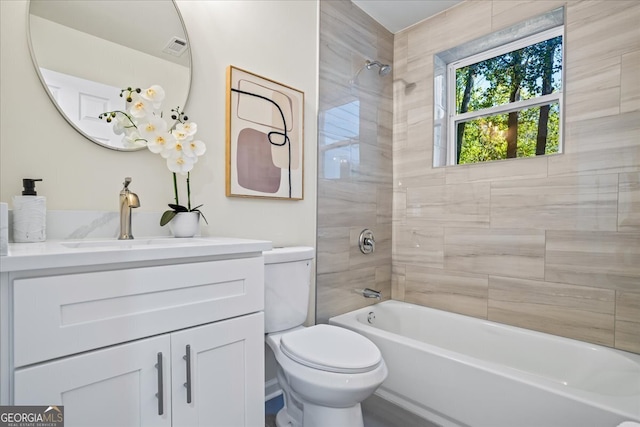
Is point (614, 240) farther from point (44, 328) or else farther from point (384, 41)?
point (44, 328)

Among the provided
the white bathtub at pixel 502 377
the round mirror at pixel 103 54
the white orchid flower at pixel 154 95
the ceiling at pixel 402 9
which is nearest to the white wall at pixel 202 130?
the round mirror at pixel 103 54

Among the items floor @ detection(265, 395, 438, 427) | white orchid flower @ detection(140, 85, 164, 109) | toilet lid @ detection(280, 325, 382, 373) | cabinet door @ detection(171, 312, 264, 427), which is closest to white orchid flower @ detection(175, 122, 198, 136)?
white orchid flower @ detection(140, 85, 164, 109)

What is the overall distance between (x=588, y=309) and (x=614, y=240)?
0.39 metres

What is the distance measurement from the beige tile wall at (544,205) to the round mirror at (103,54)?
1.74 meters

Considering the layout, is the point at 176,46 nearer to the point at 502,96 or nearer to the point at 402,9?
the point at 402,9

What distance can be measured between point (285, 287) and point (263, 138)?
80cm

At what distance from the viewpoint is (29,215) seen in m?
1.04

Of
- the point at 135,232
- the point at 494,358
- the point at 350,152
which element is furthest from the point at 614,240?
the point at 135,232

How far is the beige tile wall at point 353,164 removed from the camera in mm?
2111

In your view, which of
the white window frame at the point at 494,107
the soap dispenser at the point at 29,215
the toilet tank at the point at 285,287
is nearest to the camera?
the soap dispenser at the point at 29,215

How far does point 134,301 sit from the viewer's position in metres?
0.89

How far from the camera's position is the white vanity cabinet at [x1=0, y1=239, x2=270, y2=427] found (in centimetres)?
74

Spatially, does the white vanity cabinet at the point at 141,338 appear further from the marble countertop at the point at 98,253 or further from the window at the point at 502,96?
the window at the point at 502,96

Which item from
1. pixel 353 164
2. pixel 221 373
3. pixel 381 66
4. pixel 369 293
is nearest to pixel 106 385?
pixel 221 373
